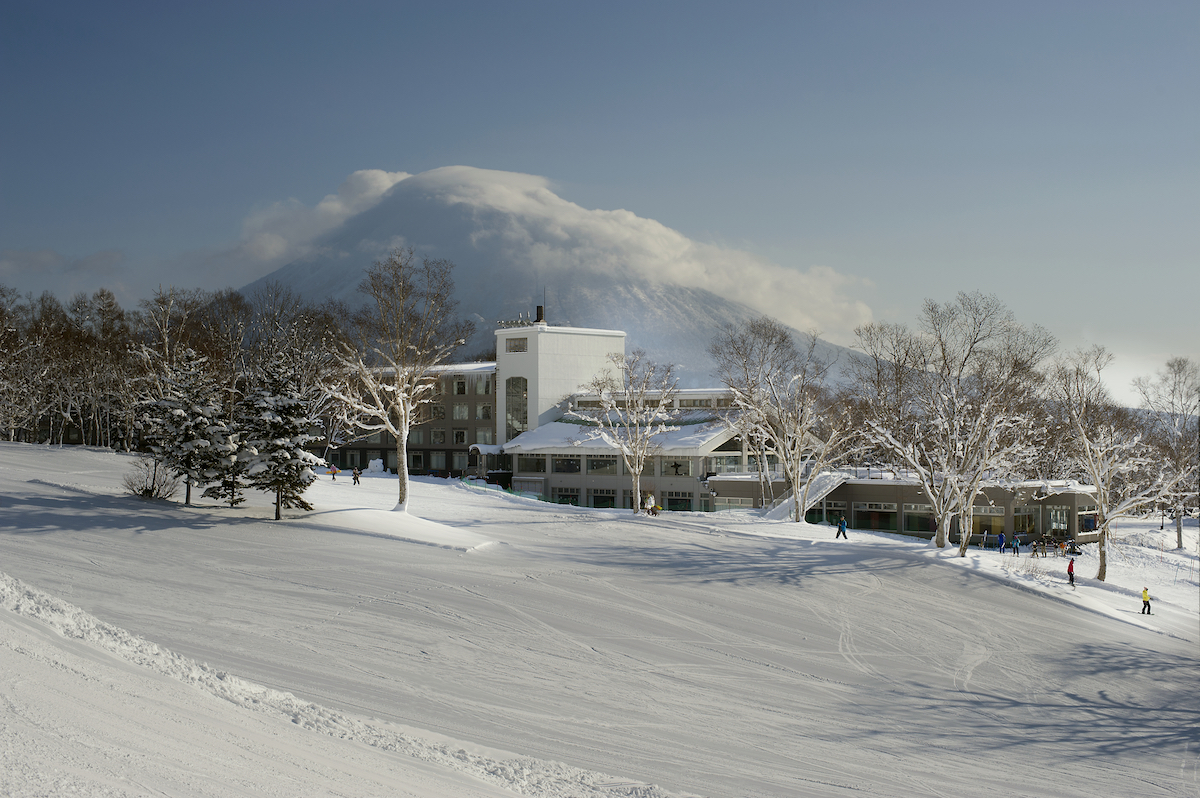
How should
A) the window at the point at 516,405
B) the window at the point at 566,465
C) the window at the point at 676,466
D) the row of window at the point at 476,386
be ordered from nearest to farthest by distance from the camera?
the window at the point at 676,466 → the window at the point at 566,465 → the window at the point at 516,405 → the row of window at the point at 476,386

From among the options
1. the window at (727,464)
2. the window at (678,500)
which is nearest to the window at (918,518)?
the window at (727,464)

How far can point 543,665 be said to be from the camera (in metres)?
14.7

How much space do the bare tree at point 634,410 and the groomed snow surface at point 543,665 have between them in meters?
10.3

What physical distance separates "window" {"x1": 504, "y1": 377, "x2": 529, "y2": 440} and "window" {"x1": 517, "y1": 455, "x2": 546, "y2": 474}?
6.32m

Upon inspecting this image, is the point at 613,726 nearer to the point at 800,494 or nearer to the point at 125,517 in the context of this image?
the point at 125,517

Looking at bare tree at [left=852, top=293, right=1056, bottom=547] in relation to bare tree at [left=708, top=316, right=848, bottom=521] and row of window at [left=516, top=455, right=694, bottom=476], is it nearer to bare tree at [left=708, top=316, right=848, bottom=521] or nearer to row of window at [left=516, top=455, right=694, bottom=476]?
bare tree at [left=708, top=316, right=848, bottom=521]

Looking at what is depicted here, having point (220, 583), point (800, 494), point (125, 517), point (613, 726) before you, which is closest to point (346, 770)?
point (613, 726)

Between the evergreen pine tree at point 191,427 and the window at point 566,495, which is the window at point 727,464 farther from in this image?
the evergreen pine tree at point 191,427

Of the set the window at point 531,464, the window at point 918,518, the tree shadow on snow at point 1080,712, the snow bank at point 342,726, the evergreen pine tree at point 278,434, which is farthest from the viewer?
the window at point 531,464

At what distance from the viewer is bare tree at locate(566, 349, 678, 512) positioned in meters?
38.4

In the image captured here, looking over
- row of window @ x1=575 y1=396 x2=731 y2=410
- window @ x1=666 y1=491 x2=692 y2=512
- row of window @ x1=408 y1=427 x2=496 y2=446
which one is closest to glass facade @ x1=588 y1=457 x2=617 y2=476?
window @ x1=666 y1=491 x2=692 y2=512

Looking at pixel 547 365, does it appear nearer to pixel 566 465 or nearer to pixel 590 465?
pixel 566 465

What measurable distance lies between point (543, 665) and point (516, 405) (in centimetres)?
5244

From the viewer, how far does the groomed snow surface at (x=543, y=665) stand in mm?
8789
